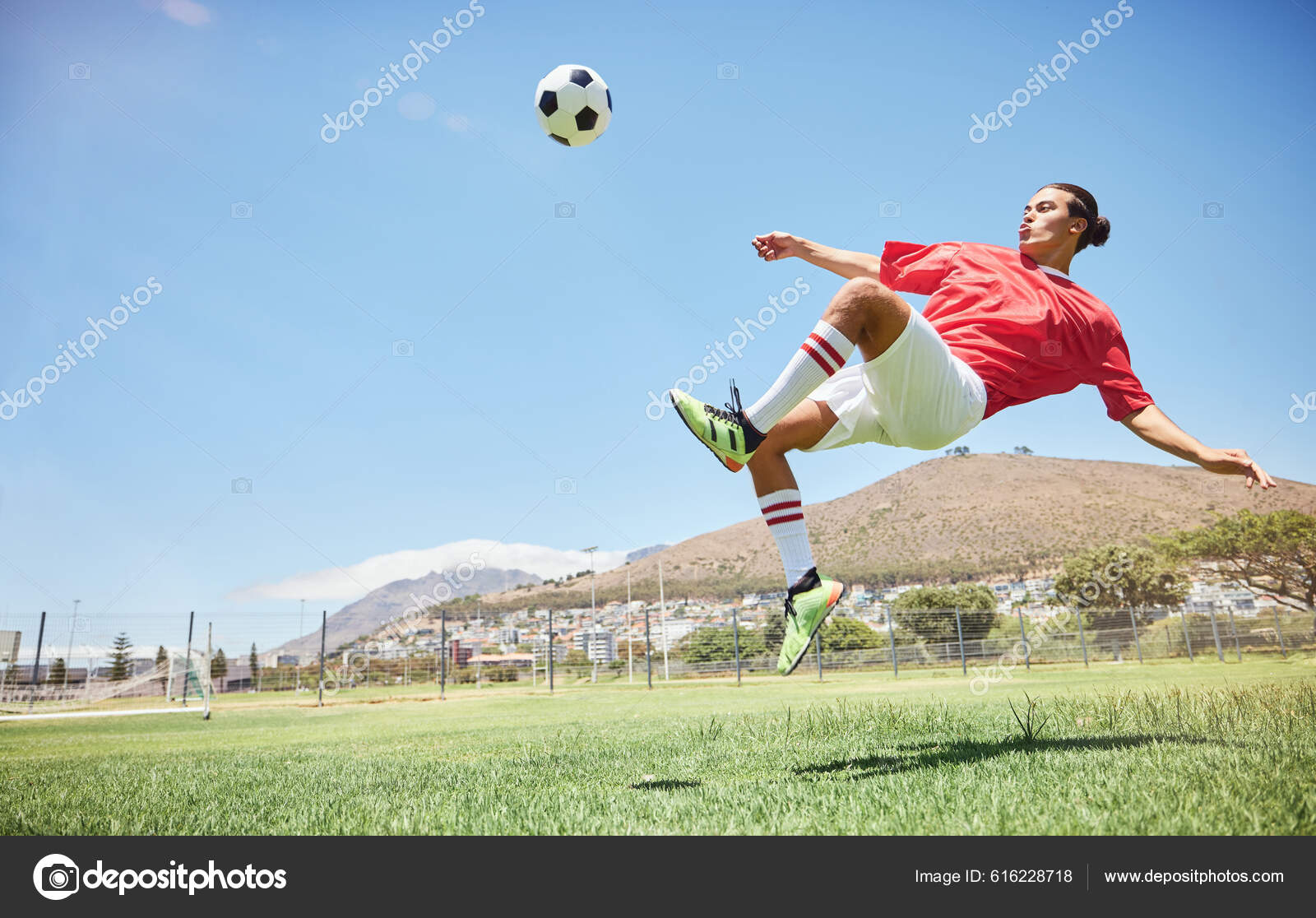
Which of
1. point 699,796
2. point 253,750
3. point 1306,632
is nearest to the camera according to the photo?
point 699,796

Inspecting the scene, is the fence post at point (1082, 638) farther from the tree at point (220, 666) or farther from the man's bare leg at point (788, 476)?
the tree at point (220, 666)

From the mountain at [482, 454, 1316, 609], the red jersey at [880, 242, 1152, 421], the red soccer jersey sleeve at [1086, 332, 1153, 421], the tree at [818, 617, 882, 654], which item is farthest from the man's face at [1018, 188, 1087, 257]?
the mountain at [482, 454, 1316, 609]

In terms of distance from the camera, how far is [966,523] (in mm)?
82312

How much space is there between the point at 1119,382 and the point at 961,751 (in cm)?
206

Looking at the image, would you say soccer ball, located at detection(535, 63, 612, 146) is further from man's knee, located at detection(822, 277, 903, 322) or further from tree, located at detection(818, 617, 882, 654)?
tree, located at detection(818, 617, 882, 654)

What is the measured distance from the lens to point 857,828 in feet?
6.73

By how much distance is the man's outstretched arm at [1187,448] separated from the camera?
11.4ft

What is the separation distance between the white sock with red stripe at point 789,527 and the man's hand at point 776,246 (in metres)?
1.32

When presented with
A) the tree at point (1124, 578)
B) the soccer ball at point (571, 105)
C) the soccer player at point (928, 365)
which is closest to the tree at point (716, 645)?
the soccer ball at point (571, 105)

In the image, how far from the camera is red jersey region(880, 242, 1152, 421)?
132 inches
